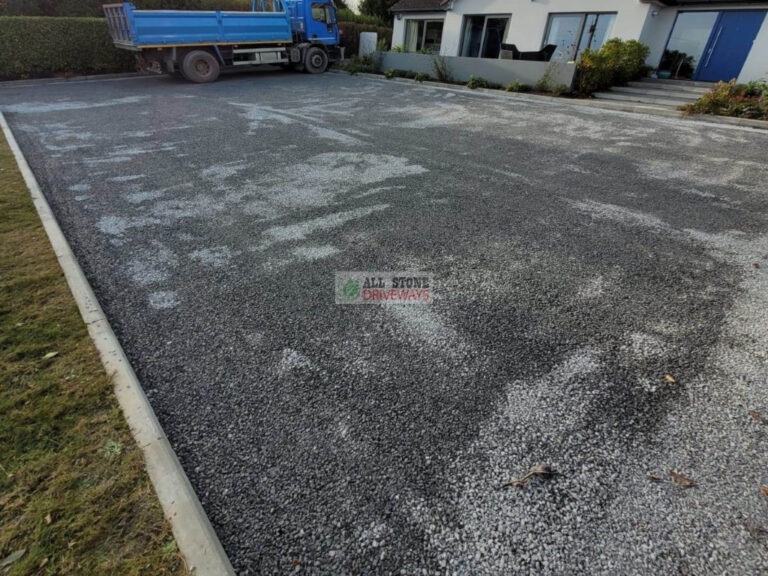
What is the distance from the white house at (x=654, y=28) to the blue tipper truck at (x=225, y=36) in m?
5.47

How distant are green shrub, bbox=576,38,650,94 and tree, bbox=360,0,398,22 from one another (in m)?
19.3

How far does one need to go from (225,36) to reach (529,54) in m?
10.1

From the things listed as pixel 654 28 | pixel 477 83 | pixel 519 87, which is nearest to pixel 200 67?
pixel 477 83

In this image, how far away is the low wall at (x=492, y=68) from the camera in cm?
1136

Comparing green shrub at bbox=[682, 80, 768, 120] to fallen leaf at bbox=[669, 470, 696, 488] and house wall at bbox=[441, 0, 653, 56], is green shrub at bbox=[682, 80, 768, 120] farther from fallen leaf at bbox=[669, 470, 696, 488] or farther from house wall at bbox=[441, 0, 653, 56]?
fallen leaf at bbox=[669, 470, 696, 488]

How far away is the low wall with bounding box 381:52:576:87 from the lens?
11.4 meters

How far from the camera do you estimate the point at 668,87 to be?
1131cm

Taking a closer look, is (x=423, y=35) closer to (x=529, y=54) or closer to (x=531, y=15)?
(x=531, y=15)

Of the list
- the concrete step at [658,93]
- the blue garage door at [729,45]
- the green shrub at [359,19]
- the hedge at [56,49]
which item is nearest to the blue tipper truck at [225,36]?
the hedge at [56,49]

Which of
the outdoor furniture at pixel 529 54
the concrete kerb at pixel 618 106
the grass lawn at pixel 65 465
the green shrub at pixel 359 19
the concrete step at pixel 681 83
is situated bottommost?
the grass lawn at pixel 65 465

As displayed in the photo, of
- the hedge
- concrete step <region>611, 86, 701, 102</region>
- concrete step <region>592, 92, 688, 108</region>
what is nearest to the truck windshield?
the hedge

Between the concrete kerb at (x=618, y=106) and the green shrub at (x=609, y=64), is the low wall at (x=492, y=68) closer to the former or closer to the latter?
the green shrub at (x=609, y=64)

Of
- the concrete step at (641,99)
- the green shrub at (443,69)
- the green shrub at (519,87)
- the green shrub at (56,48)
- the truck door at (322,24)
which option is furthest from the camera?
the truck door at (322,24)

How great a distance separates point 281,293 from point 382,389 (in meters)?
1.23
